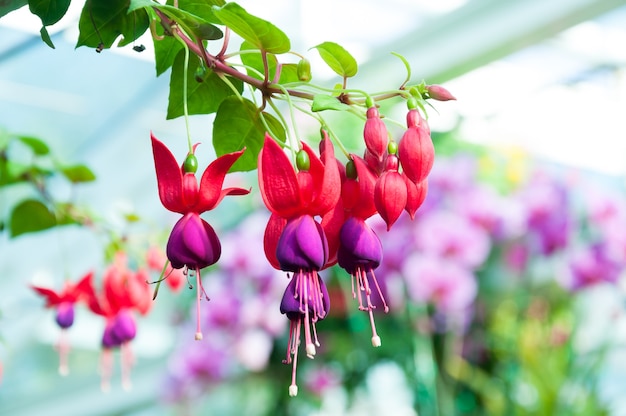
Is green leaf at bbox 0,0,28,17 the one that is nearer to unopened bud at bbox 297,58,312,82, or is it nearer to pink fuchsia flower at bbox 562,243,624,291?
→ unopened bud at bbox 297,58,312,82

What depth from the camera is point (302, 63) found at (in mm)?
427

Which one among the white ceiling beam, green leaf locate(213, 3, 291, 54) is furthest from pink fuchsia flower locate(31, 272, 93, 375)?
the white ceiling beam

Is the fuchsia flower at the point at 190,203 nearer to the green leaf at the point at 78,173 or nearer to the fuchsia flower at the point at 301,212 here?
the fuchsia flower at the point at 301,212

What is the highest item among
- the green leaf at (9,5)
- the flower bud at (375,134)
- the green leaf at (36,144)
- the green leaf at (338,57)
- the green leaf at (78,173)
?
the green leaf at (36,144)

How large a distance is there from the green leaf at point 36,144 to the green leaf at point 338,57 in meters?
0.48

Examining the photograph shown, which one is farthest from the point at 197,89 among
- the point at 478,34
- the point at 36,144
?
the point at 478,34

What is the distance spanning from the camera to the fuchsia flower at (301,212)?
1.24 ft

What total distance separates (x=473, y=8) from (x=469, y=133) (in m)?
0.59

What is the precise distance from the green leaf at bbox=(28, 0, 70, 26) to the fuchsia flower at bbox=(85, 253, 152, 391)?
0.47 m

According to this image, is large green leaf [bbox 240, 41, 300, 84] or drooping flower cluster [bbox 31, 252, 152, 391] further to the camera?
drooping flower cluster [bbox 31, 252, 152, 391]

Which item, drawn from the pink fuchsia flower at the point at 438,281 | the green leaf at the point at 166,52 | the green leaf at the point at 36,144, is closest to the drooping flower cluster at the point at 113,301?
the green leaf at the point at 36,144

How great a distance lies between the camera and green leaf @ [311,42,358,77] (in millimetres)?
424

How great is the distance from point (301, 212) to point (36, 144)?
525 mm

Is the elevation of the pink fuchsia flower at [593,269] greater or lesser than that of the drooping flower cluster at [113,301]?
greater
